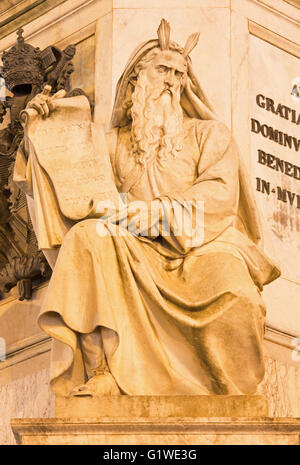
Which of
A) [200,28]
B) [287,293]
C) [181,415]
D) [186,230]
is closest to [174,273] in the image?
[186,230]

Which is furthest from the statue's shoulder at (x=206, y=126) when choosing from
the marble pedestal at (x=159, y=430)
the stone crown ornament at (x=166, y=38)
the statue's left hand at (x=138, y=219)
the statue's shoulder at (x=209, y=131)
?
the marble pedestal at (x=159, y=430)

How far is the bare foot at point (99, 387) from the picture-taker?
256 inches

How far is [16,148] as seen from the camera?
9.21 m

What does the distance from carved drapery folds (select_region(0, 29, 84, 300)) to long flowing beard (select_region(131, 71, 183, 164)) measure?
4.77ft

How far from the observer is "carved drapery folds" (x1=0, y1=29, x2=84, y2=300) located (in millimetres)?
9062

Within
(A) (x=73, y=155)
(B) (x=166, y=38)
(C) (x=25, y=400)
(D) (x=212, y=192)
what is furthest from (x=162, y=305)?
(C) (x=25, y=400)

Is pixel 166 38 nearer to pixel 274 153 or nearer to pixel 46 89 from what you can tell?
pixel 46 89

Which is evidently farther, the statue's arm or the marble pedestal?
the statue's arm

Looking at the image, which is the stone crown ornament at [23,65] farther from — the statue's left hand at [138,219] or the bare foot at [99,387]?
the bare foot at [99,387]

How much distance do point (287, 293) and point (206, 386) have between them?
6.56ft

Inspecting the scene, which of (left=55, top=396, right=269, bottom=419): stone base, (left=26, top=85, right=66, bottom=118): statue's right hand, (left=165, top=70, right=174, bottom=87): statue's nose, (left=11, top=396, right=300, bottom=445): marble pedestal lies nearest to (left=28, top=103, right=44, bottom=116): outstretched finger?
(left=26, top=85, right=66, bottom=118): statue's right hand

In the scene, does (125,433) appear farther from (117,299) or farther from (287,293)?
(287,293)

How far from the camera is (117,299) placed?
677 centimetres

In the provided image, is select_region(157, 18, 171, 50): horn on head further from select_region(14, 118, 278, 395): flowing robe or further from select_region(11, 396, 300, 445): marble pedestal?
select_region(11, 396, 300, 445): marble pedestal
